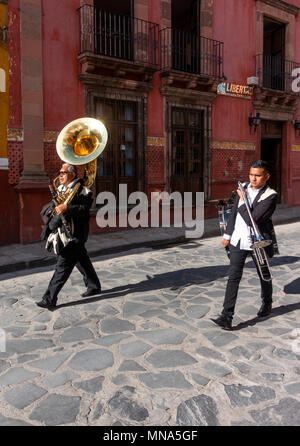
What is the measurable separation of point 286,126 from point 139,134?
7367mm

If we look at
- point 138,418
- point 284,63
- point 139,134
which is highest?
point 284,63

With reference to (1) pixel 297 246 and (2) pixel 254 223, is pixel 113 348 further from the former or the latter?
(1) pixel 297 246

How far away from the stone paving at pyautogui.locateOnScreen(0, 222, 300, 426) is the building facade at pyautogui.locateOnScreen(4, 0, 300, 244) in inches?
191

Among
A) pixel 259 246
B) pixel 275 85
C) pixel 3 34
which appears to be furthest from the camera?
pixel 275 85

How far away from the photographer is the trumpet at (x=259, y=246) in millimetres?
4129

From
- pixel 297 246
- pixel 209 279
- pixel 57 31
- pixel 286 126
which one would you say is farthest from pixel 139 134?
pixel 286 126

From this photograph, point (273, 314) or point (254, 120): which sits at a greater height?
point (254, 120)

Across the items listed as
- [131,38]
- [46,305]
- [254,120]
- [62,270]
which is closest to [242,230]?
[62,270]

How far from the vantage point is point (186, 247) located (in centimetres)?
940

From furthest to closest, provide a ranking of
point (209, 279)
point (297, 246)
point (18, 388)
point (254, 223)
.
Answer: point (297, 246) < point (209, 279) < point (254, 223) < point (18, 388)

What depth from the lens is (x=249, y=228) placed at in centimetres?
435

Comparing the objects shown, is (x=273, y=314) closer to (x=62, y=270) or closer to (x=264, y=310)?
(x=264, y=310)

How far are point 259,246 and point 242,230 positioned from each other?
1.17ft

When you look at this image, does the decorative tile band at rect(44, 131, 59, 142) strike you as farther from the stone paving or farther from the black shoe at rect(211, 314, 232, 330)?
the black shoe at rect(211, 314, 232, 330)
